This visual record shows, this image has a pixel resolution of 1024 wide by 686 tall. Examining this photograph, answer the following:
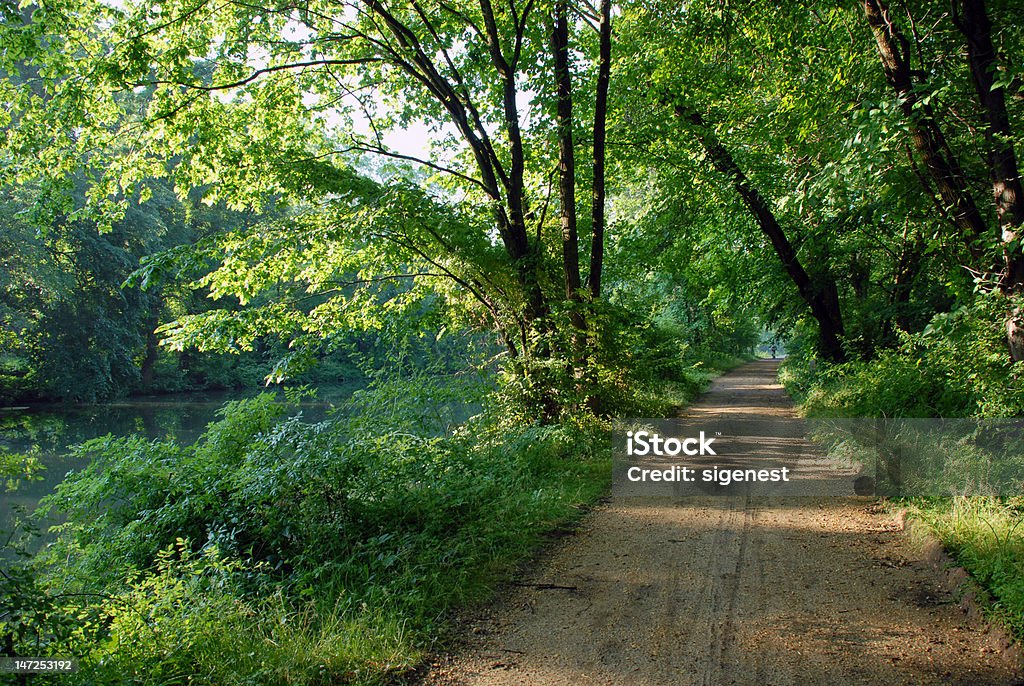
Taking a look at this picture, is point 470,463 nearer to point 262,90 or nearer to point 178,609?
point 178,609

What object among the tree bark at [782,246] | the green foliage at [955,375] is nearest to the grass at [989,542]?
Answer: the green foliage at [955,375]

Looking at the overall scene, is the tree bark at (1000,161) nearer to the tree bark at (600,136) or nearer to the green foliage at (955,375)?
the green foliage at (955,375)

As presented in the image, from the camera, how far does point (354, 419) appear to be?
7.06 m

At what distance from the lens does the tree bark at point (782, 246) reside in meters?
13.1

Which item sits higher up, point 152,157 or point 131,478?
point 152,157

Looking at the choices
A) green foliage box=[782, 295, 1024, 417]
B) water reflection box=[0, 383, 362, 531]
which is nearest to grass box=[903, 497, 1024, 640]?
green foliage box=[782, 295, 1024, 417]

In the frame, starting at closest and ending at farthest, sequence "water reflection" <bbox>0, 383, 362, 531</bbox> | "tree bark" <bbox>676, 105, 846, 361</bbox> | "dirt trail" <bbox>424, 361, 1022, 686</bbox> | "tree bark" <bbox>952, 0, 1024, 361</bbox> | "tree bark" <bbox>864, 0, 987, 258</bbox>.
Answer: "dirt trail" <bbox>424, 361, 1022, 686</bbox> → "tree bark" <bbox>952, 0, 1024, 361</bbox> → "tree bark" <bbox>864, 0, 987, 258</bbox> → "tree bark" <bbox>676, 105, 846, 361</bbox> → "water reflection" <bbox>0, 383, 362, 531</bbox>

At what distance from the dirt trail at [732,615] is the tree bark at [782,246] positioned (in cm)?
839

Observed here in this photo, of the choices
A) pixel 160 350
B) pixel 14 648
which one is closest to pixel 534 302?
pixel 14 648

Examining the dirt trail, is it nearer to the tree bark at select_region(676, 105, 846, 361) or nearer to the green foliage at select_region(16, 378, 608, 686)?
the green foliage at select_region(16, 378, 608, 686)

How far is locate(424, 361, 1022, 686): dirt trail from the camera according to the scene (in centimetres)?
368

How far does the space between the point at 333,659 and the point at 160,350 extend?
1308 inches

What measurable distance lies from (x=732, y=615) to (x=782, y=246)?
39.1 ft

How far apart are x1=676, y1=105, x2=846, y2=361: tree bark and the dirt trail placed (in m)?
8.39
